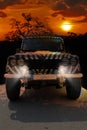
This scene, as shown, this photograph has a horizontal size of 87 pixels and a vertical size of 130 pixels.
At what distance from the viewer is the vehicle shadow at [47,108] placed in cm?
1016

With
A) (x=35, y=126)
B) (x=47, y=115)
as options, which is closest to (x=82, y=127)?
(x=35, y=126)

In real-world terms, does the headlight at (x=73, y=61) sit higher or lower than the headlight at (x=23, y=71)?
higher

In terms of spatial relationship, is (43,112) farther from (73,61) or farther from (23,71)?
(73,61)

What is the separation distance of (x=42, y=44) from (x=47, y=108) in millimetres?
4935

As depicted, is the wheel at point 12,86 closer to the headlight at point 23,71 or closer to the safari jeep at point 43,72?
the safari jeep at point 43,72

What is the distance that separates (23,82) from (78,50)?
50.5 metres

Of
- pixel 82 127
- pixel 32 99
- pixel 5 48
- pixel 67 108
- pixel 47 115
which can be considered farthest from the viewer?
pixel 5 48

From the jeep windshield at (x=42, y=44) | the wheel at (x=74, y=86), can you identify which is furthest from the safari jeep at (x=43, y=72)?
the jeep windshield at (x=42, y=44)

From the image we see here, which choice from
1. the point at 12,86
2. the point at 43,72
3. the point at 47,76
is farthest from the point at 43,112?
the point at 12,86

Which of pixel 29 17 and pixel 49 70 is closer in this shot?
pixel 49 70

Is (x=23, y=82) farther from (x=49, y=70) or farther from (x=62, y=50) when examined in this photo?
(x=62, y=50)

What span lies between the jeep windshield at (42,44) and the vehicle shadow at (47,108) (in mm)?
1693

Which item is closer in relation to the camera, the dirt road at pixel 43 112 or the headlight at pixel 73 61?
the dirt road at pixel 43 112

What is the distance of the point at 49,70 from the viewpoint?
12812 mm
